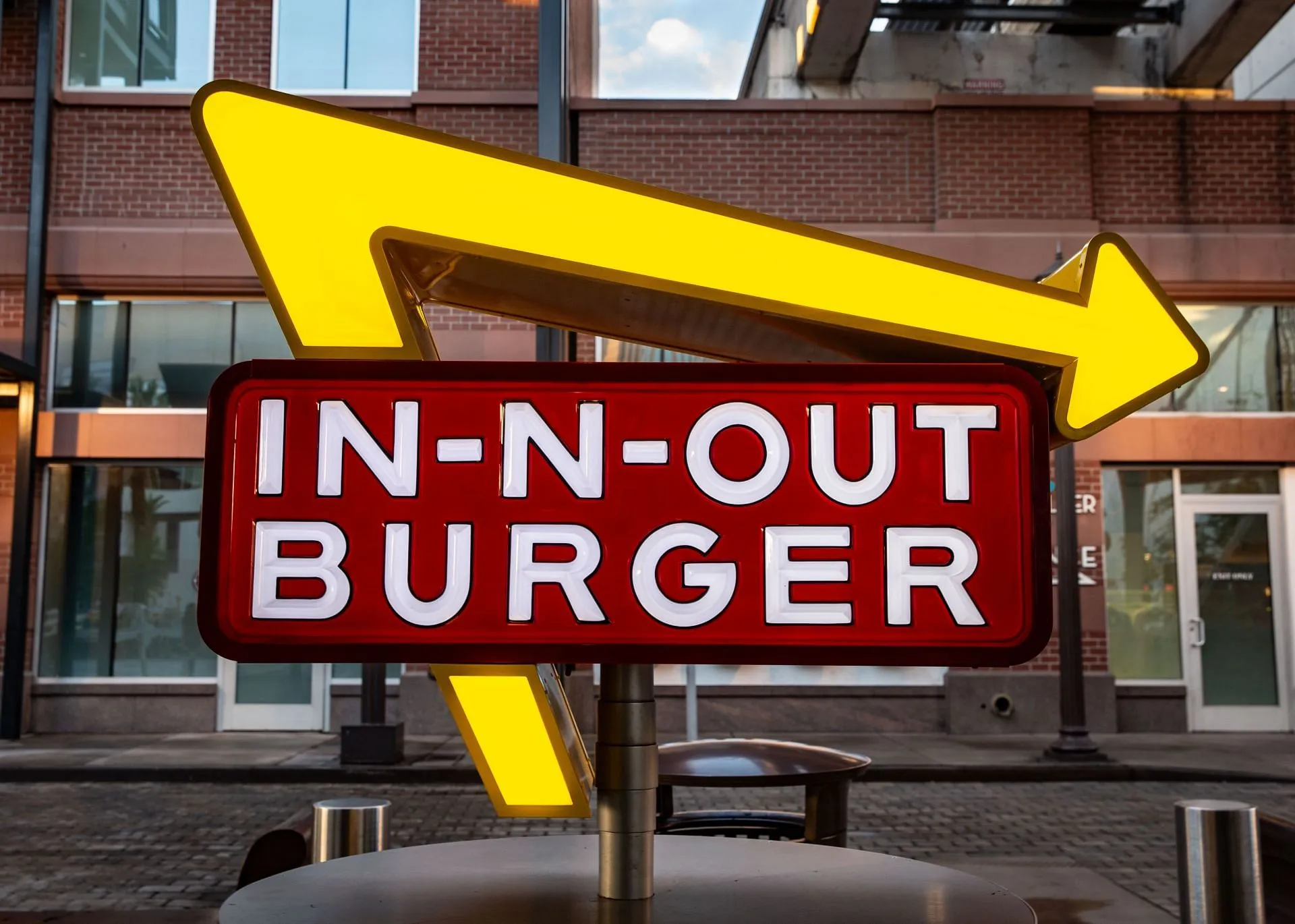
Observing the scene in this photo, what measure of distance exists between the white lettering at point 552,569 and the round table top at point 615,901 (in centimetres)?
74

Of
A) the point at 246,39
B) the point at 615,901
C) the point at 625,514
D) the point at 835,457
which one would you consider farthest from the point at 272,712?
the point at 835,457

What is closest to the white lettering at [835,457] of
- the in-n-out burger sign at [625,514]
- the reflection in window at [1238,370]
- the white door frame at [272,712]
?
the in-n-out burger sign at [625,514]

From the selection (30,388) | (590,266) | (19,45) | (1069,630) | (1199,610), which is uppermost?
(19,45)

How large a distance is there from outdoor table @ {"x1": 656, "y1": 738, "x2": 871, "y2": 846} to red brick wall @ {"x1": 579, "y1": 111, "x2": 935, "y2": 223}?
9.57 metres

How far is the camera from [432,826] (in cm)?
891

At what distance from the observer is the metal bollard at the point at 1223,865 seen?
383 cm

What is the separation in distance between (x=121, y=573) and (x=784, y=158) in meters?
9.19

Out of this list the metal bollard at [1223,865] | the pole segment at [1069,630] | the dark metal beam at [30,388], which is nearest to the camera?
the metal bollard at [1223,865]

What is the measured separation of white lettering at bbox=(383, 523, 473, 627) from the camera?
6.64 feet

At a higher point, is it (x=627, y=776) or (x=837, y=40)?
(x=837, y=40)

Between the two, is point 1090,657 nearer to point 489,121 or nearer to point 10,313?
point 489,121

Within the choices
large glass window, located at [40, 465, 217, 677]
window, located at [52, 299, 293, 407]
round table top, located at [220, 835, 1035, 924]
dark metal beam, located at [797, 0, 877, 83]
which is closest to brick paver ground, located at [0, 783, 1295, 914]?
large glass window, located at [40, 465, 217, 677]

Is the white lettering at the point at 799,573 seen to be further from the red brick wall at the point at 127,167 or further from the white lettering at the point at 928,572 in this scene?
the red brick wall at the point at 127,167

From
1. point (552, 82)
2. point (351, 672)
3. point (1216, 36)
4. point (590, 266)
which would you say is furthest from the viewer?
point (1216, 36)
